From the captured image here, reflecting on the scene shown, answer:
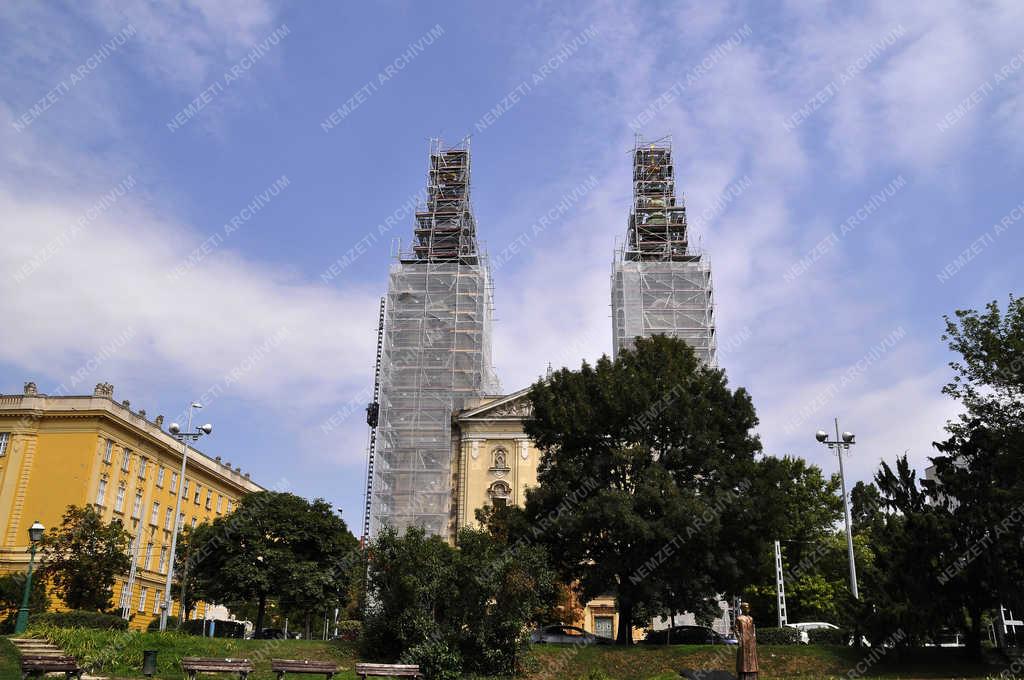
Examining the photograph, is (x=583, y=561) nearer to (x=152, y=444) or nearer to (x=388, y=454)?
(x=388, y=454)

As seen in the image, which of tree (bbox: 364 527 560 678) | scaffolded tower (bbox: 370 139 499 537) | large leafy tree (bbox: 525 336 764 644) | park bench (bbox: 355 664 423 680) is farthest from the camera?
scaffolded tower (bbox: 370 139 499 537)

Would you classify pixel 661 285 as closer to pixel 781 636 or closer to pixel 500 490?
pixel 500 490

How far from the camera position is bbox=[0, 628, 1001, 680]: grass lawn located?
22.7m

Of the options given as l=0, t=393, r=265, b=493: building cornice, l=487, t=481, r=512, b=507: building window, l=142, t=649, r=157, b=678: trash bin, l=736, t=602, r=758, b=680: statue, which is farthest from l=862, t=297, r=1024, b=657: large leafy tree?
l=0, t=393, r=265, b=493: building cornice

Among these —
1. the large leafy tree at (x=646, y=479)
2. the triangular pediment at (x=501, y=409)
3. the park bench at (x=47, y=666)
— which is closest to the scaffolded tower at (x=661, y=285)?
the triangular pediment at (x=501, y=409)

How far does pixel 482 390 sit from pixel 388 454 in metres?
10.0

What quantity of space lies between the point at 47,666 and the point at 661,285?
48.0 m

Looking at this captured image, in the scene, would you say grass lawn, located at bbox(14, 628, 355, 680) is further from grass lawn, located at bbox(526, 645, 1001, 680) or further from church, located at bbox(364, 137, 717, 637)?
church, located at bbox(364, 137, 717, 637)

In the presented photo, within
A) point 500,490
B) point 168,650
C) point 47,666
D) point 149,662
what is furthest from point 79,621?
point 500,490

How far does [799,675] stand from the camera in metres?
24.8

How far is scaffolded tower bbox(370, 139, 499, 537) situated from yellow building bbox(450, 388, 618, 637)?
1.87 m

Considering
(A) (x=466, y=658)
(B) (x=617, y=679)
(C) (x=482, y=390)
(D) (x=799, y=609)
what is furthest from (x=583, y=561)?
(C) (x=482, y=390)

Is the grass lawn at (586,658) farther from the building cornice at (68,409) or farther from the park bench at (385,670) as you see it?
the building cornice at (68,409)

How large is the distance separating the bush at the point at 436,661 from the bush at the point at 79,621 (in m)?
10.7
